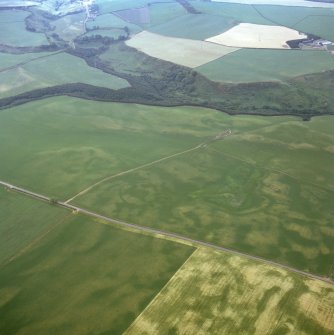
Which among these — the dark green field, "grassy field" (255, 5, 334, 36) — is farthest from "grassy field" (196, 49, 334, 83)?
the dark green field

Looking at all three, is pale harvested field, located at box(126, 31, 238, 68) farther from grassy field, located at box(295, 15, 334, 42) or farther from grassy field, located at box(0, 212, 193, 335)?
grassy field, located at box(0, 212, 193, 335)

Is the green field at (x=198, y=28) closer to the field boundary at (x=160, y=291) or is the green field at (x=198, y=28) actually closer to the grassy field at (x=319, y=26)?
the grassy field at (x=319, y=26)

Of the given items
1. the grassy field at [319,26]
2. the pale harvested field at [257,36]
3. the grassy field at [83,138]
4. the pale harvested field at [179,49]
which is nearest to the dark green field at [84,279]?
the grassy field at [83,138]

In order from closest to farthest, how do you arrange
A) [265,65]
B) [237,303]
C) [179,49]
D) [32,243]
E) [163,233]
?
[237,303], [32,243], [163,233], [265,65], [179,49]

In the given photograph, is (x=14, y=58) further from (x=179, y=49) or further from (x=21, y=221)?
(x=21, y=221)

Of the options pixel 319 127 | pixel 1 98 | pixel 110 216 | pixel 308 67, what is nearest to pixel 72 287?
pixel 110 216

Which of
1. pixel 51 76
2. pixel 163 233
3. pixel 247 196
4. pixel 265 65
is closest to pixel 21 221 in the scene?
pixel 163 233

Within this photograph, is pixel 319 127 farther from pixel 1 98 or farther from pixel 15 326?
pixel 1 98
